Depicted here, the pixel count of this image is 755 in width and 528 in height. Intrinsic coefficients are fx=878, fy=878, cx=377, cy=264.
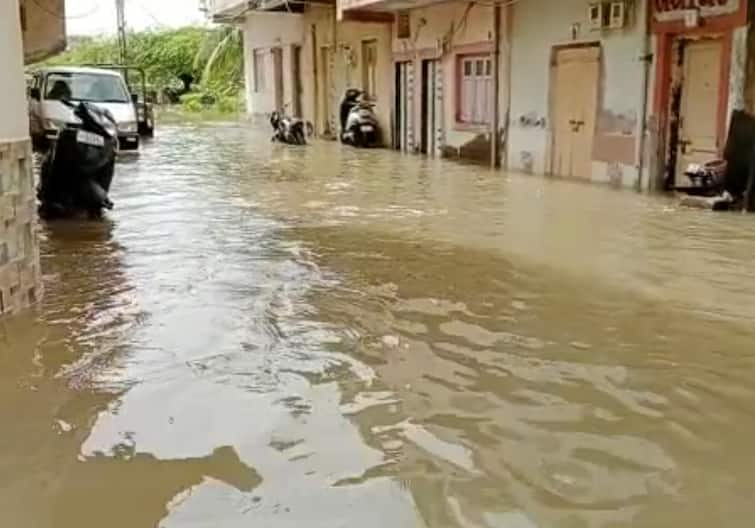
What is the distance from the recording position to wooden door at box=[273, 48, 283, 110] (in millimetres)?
26094

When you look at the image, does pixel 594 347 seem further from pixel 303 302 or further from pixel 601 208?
pixel 601 208

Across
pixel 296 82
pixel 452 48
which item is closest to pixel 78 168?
pixel 452 48

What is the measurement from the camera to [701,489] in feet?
9.75

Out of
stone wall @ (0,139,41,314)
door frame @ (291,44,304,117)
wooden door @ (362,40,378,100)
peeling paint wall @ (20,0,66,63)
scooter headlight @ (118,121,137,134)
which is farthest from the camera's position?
door frame @ (291,44,304,117)

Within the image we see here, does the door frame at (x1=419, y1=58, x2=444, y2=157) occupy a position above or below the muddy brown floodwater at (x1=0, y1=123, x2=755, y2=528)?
above

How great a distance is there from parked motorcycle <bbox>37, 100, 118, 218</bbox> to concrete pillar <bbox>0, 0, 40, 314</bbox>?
3.33 metres

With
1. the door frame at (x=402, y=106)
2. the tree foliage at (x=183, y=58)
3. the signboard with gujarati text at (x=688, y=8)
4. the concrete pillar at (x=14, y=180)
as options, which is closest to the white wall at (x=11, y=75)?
the concrete pillar at (x=14, y=180)

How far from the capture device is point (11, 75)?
4.89 m

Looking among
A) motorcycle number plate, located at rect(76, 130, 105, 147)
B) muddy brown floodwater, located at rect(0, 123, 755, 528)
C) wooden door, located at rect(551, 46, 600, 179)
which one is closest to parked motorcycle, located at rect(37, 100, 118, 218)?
motorcycle number plate, located at rect(76, 130, 105, 147)

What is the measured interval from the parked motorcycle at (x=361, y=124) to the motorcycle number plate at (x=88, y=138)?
11.0m

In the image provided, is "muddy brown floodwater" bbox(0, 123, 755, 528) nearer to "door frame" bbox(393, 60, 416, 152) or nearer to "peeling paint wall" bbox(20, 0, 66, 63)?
"peeling paint wall" bbox(20, 0, 66, 63)

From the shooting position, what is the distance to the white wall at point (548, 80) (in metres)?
11.6

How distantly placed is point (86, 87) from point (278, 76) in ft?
32.8

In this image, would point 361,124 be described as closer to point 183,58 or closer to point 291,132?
point 291,132
